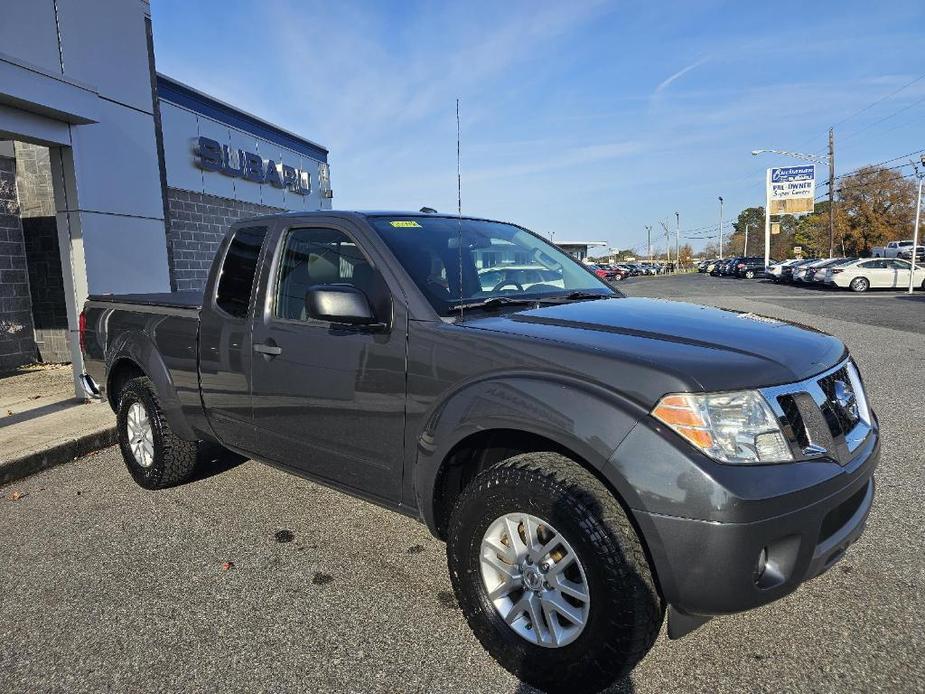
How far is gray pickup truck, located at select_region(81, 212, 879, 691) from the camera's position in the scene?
6.32ft

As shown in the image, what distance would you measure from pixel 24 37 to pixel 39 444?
4.19 meters

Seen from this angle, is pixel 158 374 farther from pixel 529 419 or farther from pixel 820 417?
pixel 820 417

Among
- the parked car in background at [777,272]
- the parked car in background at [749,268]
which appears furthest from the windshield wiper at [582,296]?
the parked car in background at [749,268]

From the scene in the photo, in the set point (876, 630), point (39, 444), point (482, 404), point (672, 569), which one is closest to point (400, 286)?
point (482, 404)

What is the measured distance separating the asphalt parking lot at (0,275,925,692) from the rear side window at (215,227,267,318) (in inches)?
52.0

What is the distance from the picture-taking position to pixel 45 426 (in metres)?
5.64

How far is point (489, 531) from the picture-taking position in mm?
2324

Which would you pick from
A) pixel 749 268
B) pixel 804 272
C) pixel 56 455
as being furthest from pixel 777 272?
pixel 56 455

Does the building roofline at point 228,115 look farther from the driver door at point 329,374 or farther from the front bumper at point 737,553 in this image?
the front bumper at point 737,553

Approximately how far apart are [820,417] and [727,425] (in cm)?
43

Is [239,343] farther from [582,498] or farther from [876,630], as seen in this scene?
[876,630]

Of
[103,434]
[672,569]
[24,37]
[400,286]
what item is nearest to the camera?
[672,569]

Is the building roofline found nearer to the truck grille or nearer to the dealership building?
the dealership building

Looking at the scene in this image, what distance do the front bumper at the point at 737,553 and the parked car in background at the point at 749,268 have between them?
165 feet
